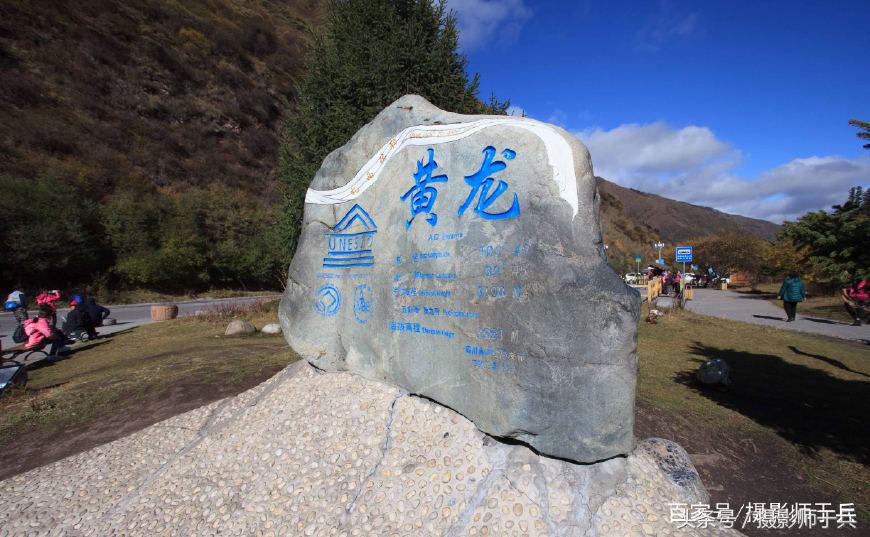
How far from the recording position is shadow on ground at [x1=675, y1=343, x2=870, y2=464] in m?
4.79

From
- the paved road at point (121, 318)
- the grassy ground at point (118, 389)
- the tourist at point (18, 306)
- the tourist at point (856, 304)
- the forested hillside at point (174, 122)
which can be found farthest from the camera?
the paved road at point (121, 318)

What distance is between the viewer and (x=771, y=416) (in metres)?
5.48

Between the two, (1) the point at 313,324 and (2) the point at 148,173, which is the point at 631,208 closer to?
(2) the point at 148,173

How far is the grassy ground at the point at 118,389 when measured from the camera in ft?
16.6

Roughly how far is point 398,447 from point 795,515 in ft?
11.0

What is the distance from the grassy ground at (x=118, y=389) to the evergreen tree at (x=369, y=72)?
407 centimetres

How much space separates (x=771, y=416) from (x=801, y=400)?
1.05 meters

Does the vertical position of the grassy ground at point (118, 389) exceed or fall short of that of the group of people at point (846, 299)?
it falls short

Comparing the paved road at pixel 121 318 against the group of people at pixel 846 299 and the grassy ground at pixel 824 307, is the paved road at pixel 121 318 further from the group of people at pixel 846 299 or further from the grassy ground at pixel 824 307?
the grassy ground at pixel 824 307

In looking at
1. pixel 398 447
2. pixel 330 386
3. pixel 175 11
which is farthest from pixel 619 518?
pixel 175 11

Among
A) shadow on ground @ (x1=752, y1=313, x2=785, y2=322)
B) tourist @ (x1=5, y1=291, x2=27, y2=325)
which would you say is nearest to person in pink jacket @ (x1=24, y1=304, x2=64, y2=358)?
tourist @ (x1=5, y1=291, x2=27, y2=325)

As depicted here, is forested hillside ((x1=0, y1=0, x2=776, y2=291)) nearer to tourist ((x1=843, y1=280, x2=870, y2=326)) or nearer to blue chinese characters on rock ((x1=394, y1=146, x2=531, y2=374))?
blue chinese characters on rock ((x1=394, y1=146, x2=531, y2=374))

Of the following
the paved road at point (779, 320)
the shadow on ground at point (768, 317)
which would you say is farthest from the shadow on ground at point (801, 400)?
the shadow on ground at point (768, 317)

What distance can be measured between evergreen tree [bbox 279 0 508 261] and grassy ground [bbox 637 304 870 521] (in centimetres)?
686
